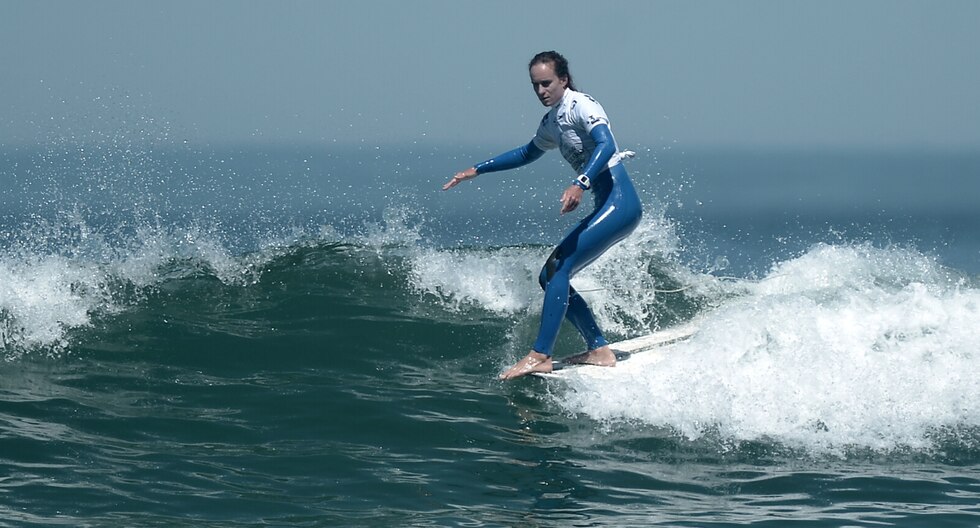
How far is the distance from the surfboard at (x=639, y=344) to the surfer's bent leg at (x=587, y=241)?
0.21 m

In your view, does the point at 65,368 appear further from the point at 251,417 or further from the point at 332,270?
the point at 332,270

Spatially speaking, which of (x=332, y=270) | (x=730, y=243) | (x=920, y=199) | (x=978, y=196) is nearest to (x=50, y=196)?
(x=730, y=243)

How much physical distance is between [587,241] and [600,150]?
2.22 feet

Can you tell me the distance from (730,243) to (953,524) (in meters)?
23.5

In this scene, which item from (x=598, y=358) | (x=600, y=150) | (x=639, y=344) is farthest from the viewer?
(x=639, y=344)

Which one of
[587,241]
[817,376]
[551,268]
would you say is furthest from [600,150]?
[817,376]

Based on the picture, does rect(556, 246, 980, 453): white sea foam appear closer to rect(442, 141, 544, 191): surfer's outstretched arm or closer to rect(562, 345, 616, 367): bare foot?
rect(562, 345, 616, 367): bare foot

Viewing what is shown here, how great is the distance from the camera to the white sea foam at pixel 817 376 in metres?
7.47

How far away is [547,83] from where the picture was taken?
330 inches

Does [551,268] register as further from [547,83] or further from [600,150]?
[547,83]

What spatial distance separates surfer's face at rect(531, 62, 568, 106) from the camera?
27.5ft

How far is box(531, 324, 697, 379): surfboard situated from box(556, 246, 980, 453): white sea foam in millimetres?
184

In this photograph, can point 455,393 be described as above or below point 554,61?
below

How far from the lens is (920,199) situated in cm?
5378
